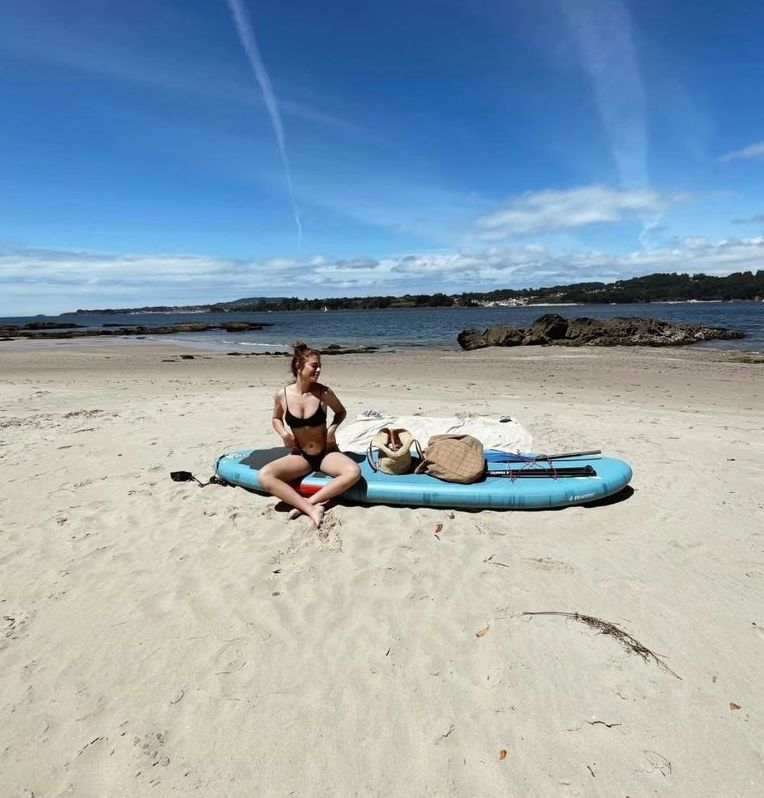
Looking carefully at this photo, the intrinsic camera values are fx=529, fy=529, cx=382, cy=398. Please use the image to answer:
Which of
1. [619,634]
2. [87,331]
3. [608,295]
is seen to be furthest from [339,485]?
[608,295]

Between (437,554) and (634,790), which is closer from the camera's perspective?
(634,790)

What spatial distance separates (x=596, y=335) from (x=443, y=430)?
25469mm

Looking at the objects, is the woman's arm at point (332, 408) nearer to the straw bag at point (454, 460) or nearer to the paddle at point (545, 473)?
the straw bag at point (454, 460)

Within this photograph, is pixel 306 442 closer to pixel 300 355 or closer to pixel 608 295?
pixel 300 355

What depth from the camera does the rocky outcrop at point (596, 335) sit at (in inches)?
1110

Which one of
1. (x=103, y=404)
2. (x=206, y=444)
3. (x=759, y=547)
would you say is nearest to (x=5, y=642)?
(x=206, y=444)

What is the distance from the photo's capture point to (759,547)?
4379mm

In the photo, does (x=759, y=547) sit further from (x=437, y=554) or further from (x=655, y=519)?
(x=437, y=554)

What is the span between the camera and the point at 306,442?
514 centimetres

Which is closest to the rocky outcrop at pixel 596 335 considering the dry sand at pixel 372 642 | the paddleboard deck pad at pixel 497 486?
the dry sand at pixel 372 642

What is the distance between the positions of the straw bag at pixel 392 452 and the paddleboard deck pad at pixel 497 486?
7 cm

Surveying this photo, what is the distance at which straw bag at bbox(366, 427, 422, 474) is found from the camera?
5.28 metres

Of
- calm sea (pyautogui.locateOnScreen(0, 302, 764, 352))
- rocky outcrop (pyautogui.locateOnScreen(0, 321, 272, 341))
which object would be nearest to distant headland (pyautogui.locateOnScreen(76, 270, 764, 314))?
calm sea (pyautogui.locateOnScreen(0, 302, 764, 352))

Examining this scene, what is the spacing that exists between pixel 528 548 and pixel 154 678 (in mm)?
2843
